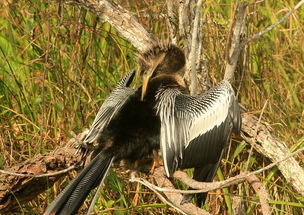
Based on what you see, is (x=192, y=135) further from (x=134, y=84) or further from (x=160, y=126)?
(x=134, y=84)

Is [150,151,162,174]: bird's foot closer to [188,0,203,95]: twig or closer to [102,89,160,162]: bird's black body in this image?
[102,89,160,162]: bird's black body

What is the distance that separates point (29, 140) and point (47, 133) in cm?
16

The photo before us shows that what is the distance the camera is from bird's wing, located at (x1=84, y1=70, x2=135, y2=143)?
11.3 feet

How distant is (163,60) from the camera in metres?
3.98

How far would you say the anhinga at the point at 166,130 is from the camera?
131 inches

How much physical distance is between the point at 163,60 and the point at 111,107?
0.55 meters

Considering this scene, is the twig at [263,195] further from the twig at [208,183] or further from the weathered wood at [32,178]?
the weathered wood at [32,178]

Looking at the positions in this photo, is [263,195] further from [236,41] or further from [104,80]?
[104,80]

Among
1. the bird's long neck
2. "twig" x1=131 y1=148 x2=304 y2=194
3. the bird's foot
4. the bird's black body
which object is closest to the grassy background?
the bird's foot

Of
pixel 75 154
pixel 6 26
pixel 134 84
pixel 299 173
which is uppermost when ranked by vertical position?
pixel 6 26

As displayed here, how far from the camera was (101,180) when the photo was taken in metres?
3.25

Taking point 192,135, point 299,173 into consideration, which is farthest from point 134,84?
point 299,173

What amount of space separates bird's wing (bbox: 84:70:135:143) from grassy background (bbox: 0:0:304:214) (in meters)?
0.20

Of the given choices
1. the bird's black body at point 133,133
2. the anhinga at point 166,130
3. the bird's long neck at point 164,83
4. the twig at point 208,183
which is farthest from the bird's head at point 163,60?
the twig at point 208,183
